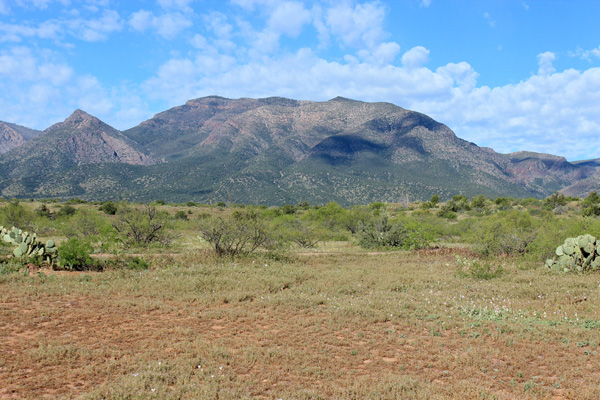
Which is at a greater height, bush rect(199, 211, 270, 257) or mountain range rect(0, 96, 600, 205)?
mountain range rect(0, 96, 600, 205)

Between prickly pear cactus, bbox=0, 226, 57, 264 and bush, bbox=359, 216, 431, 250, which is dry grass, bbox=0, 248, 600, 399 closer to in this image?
prickly pear cactus, bbox=0, 226, 57, 264

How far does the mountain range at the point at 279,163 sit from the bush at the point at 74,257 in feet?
199

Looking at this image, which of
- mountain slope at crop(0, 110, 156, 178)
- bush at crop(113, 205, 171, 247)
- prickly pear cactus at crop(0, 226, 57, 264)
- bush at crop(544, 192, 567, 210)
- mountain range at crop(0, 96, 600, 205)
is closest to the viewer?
prickly pear cactus at crop(0, 226, 57, 264)

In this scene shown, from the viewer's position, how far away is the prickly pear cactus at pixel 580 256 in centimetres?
1473

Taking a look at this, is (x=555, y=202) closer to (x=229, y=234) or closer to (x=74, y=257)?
(x=229, y=234)

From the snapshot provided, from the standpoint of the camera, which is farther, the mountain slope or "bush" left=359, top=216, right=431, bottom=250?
the mountain slope

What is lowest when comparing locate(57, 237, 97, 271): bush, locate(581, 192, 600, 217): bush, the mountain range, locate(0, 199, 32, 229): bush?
locate(57, 237, 97, 271): bush

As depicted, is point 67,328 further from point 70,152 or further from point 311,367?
point 70,152

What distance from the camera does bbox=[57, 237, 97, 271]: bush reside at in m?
14.4

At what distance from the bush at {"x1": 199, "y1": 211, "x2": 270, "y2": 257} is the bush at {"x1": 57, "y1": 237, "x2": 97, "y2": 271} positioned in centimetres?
501

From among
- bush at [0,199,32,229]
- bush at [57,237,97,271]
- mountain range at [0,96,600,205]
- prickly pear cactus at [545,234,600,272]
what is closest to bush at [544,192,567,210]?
mountain range at [0,96,600,205]

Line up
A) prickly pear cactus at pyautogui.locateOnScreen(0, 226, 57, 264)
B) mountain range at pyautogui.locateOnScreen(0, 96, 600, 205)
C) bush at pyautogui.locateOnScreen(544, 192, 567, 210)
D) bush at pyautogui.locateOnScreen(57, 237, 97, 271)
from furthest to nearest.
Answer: mountain range at pyautogui.locateOnScreen(0, 96, 600, 205) < bush at pyautogui.locateOnScreen(544, 192, 567, 210) < prickly pear cactus at pyautogui.locateOnScreen(0, 226, 57, 264) < bush at pyautogui.locateOnScreen(57, 237, 97, 271)

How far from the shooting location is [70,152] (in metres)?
134

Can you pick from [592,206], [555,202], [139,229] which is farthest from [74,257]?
[555,202]
